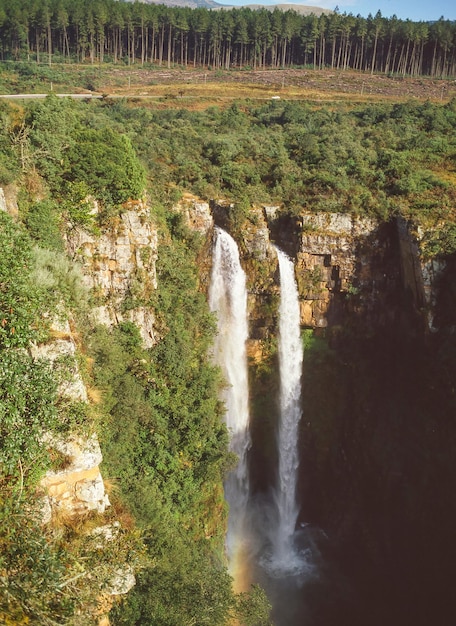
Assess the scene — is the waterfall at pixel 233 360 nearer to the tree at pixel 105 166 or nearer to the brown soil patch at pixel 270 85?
the tree at pixel 105 166

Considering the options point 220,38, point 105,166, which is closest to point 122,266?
point 105,166

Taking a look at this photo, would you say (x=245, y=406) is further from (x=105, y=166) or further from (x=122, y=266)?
(x=105, y=166)

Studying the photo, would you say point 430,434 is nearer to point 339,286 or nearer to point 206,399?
point 339,286

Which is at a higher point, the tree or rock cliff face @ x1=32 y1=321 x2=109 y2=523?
the tree

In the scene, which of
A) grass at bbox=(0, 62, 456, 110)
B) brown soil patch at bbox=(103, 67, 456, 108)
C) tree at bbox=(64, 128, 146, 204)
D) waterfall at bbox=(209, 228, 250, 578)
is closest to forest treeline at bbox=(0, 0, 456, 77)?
grass at bbox=(0, 62, 456, 110)

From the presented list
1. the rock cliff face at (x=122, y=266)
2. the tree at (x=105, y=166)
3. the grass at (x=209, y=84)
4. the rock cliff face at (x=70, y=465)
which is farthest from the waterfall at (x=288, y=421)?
the grass at (x=209, y=84)

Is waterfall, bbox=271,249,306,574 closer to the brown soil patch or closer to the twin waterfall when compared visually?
the twin waterfall

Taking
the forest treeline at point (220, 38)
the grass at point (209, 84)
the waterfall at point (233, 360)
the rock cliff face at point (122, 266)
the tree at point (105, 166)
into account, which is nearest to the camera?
the rock cliff face at point (122, 266)
